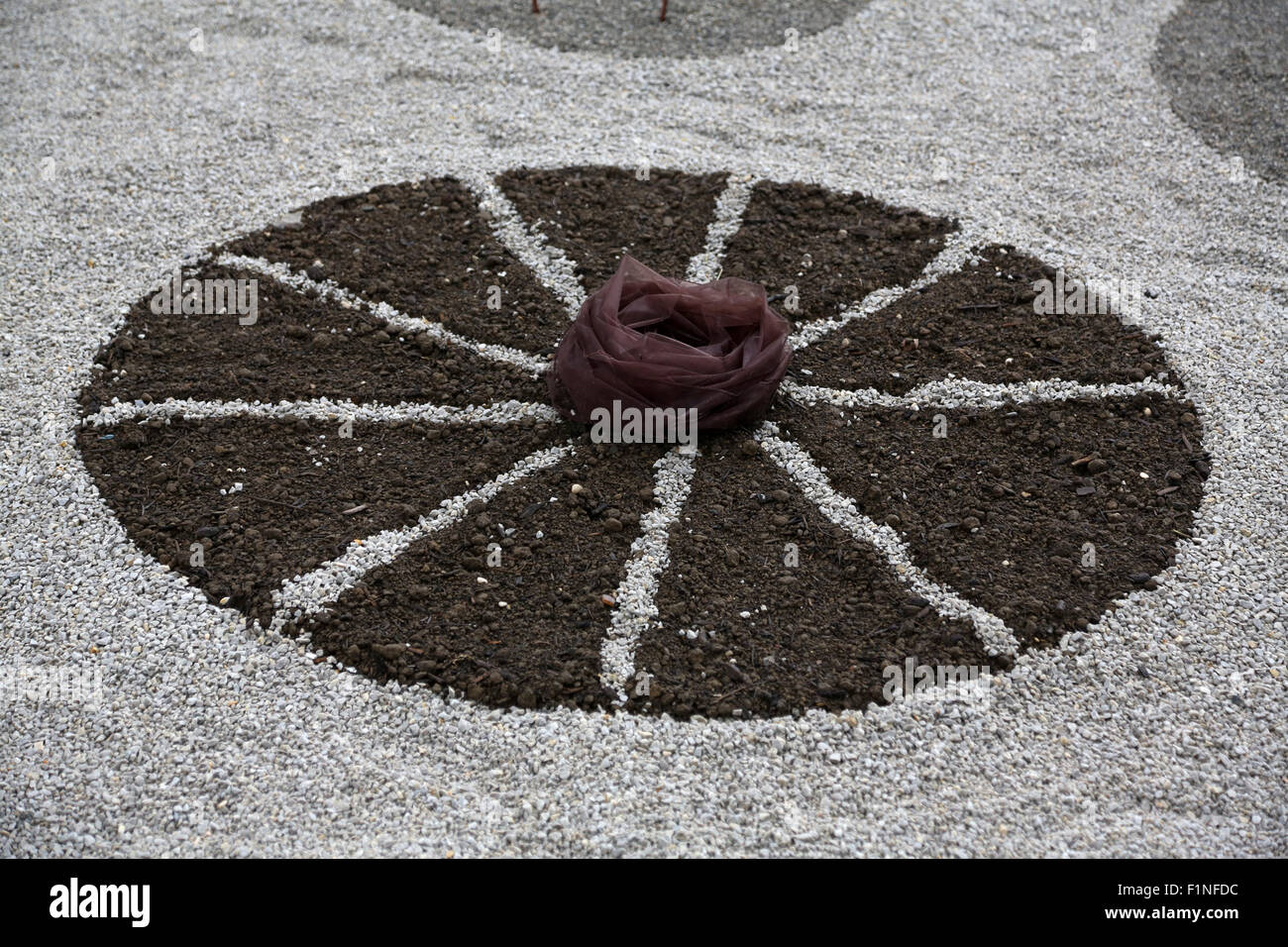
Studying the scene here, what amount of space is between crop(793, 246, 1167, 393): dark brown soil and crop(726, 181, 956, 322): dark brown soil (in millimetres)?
223

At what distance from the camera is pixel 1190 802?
12.5ft

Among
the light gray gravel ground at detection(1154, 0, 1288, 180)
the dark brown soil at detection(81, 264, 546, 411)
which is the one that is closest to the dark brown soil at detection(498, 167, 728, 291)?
the dark brown soil at detection(81, 264, 546, 411)

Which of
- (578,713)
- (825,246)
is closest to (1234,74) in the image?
(825,246)

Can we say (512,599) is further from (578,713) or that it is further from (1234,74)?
(1234,74)

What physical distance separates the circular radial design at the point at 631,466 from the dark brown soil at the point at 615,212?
0.02 meters

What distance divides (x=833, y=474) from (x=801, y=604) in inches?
29.2

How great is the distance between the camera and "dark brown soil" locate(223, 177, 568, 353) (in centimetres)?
583

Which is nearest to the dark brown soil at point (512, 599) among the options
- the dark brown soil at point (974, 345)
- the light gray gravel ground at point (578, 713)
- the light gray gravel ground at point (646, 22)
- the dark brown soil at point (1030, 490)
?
the light gray gravel ground at point (578, 713)

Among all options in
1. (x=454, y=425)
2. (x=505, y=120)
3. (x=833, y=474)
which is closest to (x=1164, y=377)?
(x=833, y=474)

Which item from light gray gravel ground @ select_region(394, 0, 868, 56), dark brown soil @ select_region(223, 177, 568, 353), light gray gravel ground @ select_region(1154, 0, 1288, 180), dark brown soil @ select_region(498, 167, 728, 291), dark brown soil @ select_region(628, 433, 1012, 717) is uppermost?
light gray gravel ground @ select_region(1154, 0, 1288, 180)

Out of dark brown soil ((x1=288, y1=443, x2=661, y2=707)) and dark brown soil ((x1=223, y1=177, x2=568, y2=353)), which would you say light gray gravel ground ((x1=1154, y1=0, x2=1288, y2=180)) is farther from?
dark brown soil ((x1=288, y1=443, x2=661, y2=707))

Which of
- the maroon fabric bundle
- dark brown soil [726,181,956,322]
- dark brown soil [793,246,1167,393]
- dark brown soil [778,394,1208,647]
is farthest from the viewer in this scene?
dark brown soil [726,181,956,322]

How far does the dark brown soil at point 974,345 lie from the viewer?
552 centimetres
